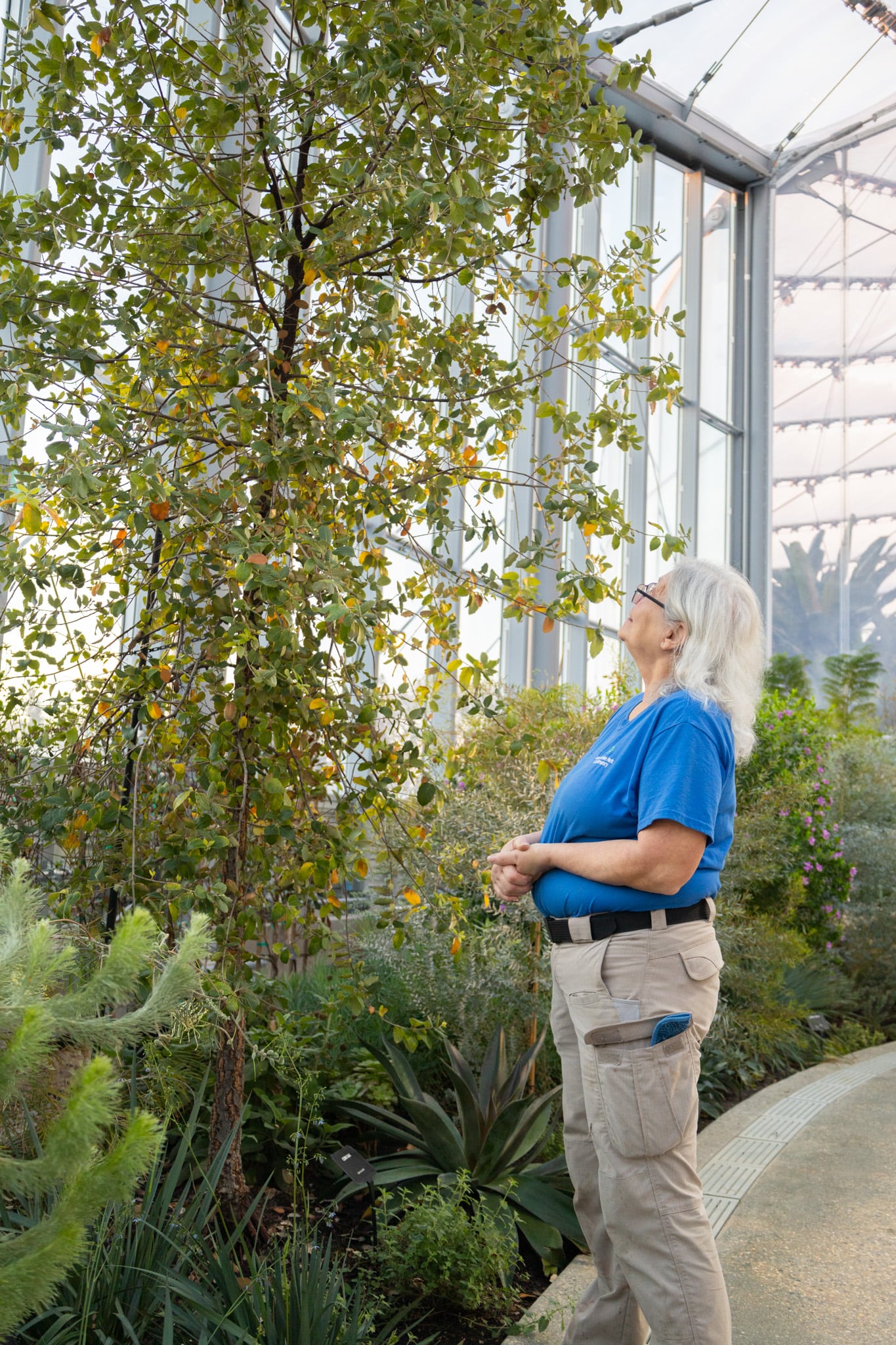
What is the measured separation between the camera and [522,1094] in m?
3.07

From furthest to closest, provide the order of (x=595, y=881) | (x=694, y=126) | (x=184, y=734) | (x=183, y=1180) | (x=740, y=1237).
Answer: (x=694, y=126) < (x=740, y=1237) < (x=183, y=1180) < (x=184, y=734) < (x=595, y=881)

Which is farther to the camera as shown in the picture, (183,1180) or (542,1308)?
(183,1180)

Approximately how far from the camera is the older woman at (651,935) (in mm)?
1701

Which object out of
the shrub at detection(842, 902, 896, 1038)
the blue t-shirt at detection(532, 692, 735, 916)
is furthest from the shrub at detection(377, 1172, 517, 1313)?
the shrub at detection(842, 902, 896, 1038)

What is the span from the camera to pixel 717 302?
15133mm

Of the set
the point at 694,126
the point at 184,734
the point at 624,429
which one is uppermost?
the point at 694,126

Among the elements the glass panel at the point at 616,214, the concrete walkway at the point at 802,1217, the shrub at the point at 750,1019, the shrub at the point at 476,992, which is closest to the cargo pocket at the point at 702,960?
the concrete walkway at the point at 802,1217

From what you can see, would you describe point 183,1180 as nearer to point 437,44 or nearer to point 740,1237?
point 740,1237

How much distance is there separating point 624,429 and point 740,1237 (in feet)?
6.76

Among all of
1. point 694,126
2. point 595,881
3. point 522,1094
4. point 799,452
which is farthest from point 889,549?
point 595,881

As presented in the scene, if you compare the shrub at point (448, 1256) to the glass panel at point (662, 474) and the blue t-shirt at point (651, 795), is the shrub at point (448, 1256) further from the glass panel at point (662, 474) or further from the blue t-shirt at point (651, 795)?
the glass panel at point (662, 474)

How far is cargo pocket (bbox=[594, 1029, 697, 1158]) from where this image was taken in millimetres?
1700

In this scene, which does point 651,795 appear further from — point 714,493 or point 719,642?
point 714,493

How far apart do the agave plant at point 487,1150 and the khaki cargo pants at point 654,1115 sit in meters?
0.81
